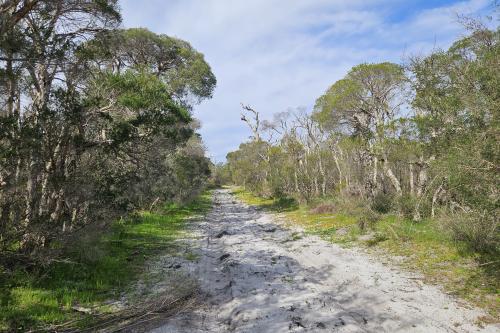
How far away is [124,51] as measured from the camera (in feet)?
66.7

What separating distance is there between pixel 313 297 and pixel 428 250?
4.91 meters

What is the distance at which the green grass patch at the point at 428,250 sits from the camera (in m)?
7.61

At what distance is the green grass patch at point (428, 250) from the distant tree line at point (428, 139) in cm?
63

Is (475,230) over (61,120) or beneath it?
beneath

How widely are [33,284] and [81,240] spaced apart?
1.26 metres

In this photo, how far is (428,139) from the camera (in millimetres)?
13844

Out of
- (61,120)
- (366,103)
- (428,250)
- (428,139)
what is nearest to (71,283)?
(61,120)

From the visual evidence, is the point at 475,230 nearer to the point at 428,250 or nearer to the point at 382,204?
the point at 428,250

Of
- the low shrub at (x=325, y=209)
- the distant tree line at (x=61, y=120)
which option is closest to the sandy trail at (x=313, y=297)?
the distant tree line at (x=61, y=120)

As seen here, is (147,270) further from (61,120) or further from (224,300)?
(61,120)

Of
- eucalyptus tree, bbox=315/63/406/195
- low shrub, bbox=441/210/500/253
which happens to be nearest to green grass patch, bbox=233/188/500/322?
low shrub, bbox=441/210/500/253

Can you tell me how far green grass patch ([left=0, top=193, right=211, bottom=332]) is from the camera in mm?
6535

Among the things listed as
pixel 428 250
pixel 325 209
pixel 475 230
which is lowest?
pixel 428 250

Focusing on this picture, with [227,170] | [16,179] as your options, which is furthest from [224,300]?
[227,170]
